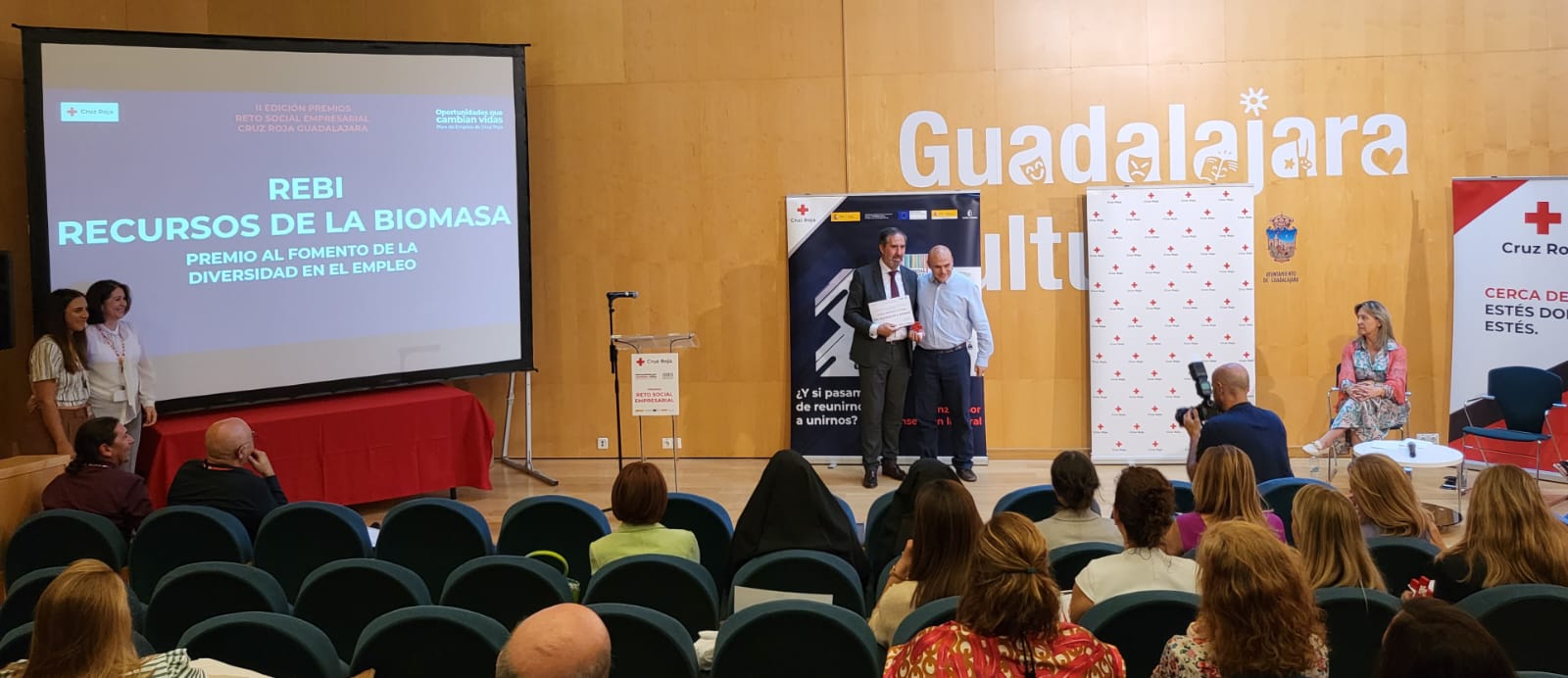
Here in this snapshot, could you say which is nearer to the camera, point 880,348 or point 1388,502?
point 1388,502

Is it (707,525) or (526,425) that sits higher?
(526,425)

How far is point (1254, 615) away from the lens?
277 cm

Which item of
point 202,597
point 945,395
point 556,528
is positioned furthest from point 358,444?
point 202,597

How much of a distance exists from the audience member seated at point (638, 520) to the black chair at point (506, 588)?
0.56 metres

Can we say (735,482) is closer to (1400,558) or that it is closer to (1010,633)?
(1400,558)

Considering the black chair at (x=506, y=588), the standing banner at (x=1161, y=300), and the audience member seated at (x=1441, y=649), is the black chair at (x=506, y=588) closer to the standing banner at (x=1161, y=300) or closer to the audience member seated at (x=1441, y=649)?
the audience member seated at (x=1441, y=649)

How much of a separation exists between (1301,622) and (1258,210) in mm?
6836

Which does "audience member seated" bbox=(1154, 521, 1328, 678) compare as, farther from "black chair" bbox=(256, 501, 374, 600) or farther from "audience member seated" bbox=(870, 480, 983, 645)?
"black chair" bbox=(256, 501, 374, 600)

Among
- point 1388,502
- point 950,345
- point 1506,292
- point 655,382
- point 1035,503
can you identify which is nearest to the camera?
point 1388,502

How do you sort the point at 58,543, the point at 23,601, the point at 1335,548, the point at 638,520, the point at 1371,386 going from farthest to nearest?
the point at 1371,386 → the point at 58,543 → the point at 638,520 → the point at 23,601 → the point at 1335,548

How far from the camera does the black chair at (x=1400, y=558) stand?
397cm

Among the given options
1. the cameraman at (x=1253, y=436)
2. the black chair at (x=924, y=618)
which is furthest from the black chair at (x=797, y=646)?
the cameraman at (x=1253, y=436)

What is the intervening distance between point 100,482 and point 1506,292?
8.43m

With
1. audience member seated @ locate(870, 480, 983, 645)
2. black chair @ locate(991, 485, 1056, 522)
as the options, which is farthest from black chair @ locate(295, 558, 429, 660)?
black chair @ locate(991, 485, 1056, 522)
